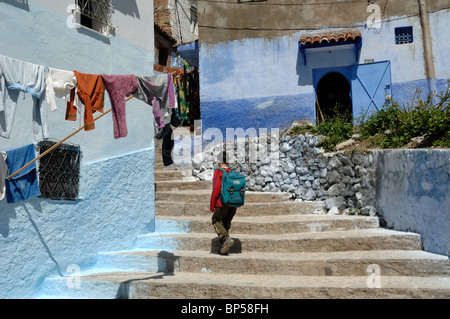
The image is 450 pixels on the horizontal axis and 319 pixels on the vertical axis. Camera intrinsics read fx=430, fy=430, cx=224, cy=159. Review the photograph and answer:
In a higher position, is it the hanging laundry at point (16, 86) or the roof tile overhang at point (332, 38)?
the roof tile overhang at point (332, 38)

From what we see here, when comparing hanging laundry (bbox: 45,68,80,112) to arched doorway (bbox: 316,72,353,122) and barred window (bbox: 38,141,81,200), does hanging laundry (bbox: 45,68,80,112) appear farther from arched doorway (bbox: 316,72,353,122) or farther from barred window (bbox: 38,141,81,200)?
arched doorway (bbox: 316,72,353,122)

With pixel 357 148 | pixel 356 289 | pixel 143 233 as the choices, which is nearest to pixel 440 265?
pixel 356 289

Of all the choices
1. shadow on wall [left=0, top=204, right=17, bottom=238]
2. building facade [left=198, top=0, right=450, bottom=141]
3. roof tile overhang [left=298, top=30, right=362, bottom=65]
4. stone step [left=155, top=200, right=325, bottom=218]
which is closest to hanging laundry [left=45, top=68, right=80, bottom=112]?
shadow on wall [left=0, top=204, right=17, bottom=238]

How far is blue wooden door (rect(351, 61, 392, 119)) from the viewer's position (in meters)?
12.9

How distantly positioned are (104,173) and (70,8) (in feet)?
9.28

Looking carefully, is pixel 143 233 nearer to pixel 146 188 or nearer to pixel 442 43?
pixel 146 188

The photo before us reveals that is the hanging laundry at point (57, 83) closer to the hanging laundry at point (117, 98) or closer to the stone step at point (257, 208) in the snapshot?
the hanging laundry at point (117, 98)

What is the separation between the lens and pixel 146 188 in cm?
874

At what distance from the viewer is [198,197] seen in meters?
9.53

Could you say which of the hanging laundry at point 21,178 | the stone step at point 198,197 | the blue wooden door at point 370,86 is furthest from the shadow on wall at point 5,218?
the blue wooden door at point 370,86

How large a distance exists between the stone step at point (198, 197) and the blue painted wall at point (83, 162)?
2.85ft

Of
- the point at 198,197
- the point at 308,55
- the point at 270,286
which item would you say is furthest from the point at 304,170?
the point at 308,55

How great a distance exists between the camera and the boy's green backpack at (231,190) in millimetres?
6859

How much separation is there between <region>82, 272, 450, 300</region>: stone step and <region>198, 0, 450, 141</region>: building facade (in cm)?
784
